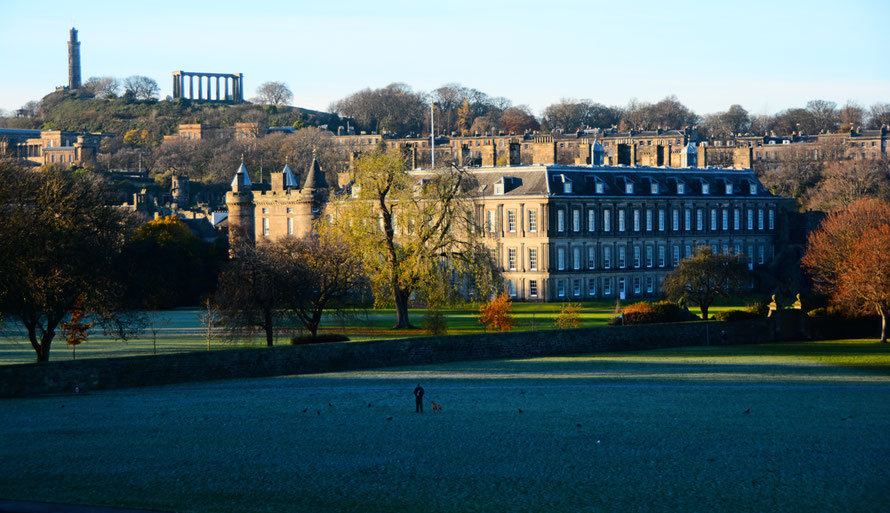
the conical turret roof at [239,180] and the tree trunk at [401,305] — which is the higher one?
the conical turret roof at [239,180]

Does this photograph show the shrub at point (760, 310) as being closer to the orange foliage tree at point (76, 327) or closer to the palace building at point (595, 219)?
the palace building at point (595, 219)

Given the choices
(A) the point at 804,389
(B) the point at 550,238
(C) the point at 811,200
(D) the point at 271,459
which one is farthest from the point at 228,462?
(C) the point at 811,200

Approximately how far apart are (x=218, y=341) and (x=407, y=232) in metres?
12.7

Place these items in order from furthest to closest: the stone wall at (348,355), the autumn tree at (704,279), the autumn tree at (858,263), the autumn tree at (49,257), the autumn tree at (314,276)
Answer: the autumn tree at (704,279)
the autumn tree at (858,263)
the autumn tree at (314,276)
the autumn tree at (49,257)
the stone wall at (348,355)

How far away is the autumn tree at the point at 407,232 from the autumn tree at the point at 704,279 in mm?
12908

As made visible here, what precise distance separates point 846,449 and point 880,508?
505 cm

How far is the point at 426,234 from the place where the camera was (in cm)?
5366

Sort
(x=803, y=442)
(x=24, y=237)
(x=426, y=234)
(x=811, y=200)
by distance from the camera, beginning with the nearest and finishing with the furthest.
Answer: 1. (x=803, y=442)
2. (x=24, y=237)
3. (x=426, y=234)
4. (x=811, y=200)

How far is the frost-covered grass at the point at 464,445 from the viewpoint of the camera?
65.5 ft

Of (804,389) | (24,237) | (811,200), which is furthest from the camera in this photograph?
(811,200)

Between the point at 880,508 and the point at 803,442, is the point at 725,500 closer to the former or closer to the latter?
the point at 880,508

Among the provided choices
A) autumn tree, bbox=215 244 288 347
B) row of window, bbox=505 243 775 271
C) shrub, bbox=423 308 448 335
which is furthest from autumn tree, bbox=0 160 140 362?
row of window, bbox=505 243 775 271

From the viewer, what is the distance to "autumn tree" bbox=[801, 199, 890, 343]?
51312 mm

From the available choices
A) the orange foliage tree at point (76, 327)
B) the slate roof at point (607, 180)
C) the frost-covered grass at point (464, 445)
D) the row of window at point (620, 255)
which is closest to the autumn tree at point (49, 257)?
the orange foliage tree at point (76, 327)
